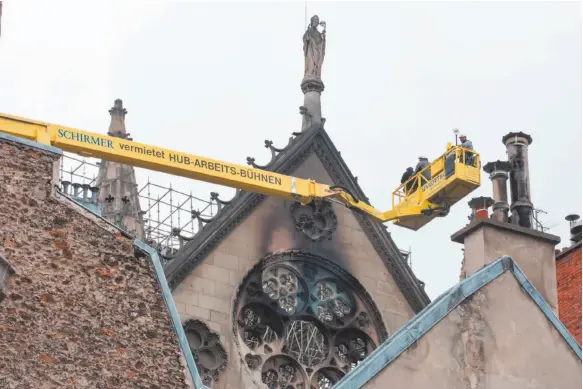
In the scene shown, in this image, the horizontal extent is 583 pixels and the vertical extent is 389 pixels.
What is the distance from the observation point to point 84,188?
28766mm

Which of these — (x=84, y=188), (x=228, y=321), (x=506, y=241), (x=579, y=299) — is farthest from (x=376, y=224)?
(x=506, y=241)

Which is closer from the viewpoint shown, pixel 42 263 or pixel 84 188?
pixel 42 263

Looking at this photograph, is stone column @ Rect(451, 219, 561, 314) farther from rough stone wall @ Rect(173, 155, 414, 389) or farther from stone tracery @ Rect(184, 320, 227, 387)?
rough stone wall @ Rect(173, 155, 414, 389)

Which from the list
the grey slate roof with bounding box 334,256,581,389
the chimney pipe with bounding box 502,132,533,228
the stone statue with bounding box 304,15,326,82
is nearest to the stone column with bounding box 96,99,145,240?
the stone statue with bounding box 304,15,326,82

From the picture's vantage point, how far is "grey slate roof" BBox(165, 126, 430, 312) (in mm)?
43969

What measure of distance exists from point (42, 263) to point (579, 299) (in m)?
13.8

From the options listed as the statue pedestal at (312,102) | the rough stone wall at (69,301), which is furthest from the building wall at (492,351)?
the statue pedestal at (312,102)

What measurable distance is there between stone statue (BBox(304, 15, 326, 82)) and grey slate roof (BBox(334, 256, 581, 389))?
24777 mm

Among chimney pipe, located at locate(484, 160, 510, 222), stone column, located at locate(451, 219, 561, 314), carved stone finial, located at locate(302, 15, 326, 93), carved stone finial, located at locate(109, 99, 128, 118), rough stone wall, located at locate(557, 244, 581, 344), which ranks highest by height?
carved stone finial, located at locate(302, 15, 326, 93)

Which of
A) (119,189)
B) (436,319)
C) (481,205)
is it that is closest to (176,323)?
(436,319)

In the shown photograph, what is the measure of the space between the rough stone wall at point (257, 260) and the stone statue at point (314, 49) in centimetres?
349

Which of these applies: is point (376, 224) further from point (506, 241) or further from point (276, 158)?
point (506, 241)

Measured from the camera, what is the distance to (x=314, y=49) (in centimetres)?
4919

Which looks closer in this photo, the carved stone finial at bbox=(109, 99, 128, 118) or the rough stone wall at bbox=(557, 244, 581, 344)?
the rough stone wall at bbox=(557, 244, 581, 344)
